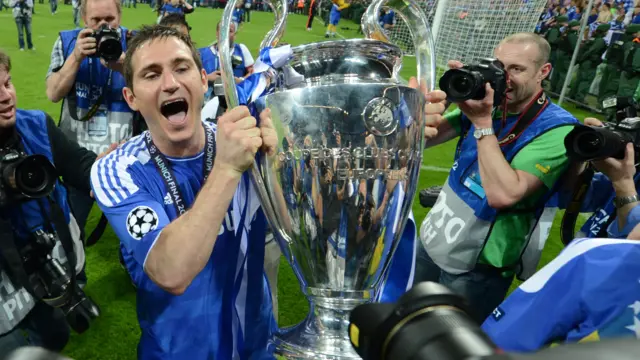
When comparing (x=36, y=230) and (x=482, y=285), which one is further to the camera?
(x=482, y=285)

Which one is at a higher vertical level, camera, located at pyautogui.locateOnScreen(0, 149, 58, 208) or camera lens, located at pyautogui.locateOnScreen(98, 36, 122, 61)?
camera lens, located at pyautogui.locateOnScreen(98, 36, 122, 61)

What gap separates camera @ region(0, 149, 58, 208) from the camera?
53.4 inches

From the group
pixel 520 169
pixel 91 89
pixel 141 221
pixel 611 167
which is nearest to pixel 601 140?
Result: pixel 611 167

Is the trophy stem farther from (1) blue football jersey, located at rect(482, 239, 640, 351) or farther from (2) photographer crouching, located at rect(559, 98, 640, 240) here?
(2) photographer crouching, located at rect(559, 98, 640, 240)

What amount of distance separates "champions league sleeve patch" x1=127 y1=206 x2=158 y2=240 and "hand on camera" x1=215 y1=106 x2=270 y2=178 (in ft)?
0.89

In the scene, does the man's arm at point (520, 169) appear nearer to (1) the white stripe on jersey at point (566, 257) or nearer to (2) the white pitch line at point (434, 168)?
(1) the white stripe on jersey at point (566, 257)

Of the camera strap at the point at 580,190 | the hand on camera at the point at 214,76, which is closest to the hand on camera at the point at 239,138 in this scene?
the camera strap at the point at 580,190

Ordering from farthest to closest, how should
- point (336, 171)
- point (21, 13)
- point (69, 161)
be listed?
point (21, 13) → point (69, 161) → point (336, 171)

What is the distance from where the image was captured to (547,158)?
5.35 ft

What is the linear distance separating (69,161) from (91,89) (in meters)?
0.86

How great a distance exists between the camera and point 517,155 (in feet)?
5.51

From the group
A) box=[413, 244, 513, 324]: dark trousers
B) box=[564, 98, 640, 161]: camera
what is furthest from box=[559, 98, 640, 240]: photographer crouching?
box=[413, 244, 513, 324]: dark trousers

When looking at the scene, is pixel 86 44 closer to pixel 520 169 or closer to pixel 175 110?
pixel 175 110

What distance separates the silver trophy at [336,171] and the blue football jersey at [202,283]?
0.30m
